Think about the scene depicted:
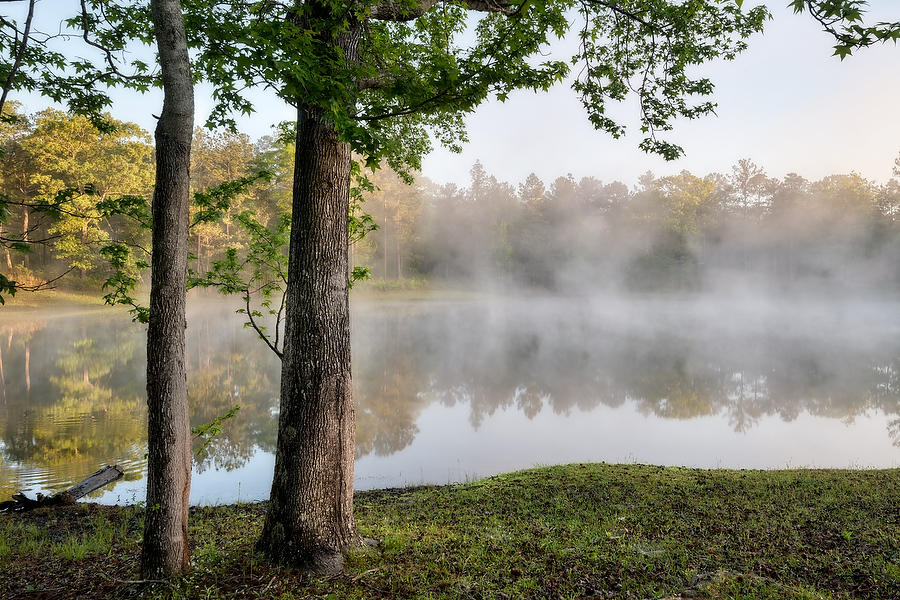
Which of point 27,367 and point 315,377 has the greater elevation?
point 315,377

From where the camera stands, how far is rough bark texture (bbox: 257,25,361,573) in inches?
177

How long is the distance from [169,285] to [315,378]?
5.03 feet

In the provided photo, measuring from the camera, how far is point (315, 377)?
456 centimetres

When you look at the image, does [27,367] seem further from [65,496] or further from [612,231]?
[612,231]

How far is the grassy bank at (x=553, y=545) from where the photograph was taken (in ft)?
13.0

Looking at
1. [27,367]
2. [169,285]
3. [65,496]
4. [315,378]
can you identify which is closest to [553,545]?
[315,378]

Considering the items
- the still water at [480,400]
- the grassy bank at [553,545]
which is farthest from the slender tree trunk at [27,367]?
the grassy bank at [553,545]

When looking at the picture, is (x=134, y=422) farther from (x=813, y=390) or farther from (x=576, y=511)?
(x=813, y=390)

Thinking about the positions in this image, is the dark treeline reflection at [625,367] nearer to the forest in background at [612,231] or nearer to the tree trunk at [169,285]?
the tree trunk at [169,285]

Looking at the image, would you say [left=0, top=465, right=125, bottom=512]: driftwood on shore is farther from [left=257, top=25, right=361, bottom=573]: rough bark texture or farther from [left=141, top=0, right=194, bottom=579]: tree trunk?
[left=141, top=0, right=194, bottom=579]: tree trunk

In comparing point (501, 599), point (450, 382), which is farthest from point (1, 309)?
point (501, 599)

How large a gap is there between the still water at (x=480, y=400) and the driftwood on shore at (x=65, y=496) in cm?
50

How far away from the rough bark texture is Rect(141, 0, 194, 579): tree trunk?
3.36 ft

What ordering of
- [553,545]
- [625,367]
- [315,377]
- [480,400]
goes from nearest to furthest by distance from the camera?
[315,377], [553,545], [480,400], [625,367]
